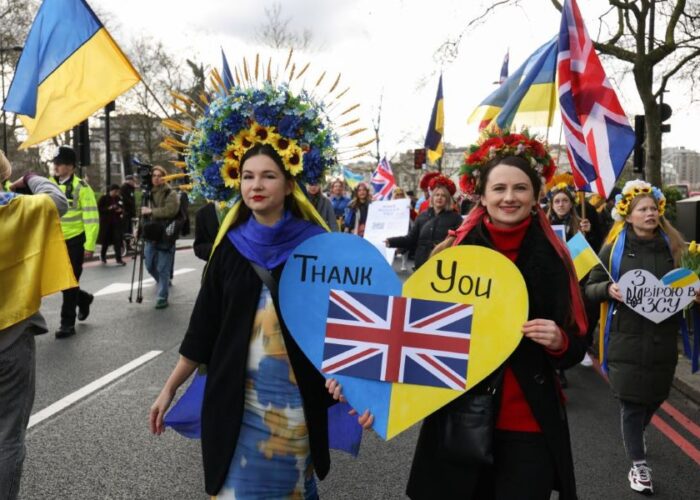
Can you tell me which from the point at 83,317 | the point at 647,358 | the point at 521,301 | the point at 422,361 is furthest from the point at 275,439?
the point at 83,317

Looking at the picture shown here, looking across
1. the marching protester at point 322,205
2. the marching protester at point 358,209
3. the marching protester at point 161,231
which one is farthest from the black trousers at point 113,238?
the marching protester at point 322,205

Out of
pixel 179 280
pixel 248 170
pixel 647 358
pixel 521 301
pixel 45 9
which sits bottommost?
pixel 179 280

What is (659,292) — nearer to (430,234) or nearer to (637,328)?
(637,328)

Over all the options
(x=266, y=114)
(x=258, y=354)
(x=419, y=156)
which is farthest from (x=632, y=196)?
(x=419, y=156)

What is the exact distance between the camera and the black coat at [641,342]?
345 cm

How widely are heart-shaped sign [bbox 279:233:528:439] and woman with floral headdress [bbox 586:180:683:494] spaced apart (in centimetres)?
191

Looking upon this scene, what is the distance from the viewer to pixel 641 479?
132 inches

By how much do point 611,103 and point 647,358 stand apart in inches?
84.2

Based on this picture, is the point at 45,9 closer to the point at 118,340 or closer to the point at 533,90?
the point at 118,340

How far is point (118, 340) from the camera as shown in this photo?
6.63 meters

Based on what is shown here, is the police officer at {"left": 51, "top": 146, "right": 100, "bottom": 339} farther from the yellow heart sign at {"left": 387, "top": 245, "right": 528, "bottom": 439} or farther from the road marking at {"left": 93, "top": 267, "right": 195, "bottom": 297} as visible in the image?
the yellow heart sign at {"left": 387, "top": 245, "right": 528, "bottom": 439}

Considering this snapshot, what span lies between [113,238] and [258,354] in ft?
46.0

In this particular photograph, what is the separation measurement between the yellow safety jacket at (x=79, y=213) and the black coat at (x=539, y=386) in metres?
5.60

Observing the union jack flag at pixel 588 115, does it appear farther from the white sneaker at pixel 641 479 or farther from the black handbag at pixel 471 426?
the black handbag at pixel 471 426
